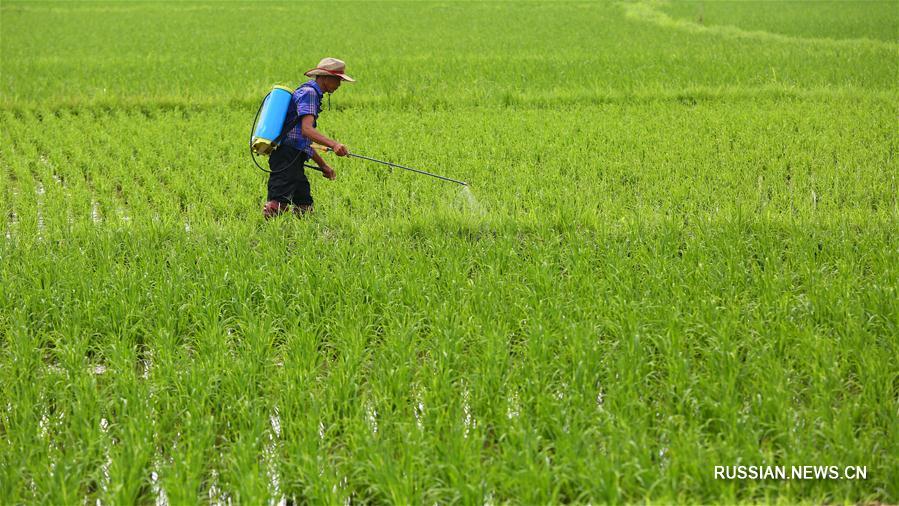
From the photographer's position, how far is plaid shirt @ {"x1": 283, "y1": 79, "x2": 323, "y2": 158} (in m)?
5.68

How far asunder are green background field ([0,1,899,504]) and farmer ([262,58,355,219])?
0.20 m

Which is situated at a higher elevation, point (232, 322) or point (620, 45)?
point (620, 45)

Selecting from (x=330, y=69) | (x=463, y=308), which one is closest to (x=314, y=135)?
(x=330, y=69)

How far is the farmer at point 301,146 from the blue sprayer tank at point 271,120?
13 cm

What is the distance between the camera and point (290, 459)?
3094mm

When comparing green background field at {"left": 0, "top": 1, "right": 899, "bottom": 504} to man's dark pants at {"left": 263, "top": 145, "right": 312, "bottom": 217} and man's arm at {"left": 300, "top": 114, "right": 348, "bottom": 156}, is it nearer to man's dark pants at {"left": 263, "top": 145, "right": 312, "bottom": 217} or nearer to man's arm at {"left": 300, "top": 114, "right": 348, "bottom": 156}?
man's dark pants at {"left": 263, "top": 145, "right": 312, "bottom": 217}

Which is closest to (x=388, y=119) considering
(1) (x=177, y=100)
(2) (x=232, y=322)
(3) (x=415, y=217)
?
(1) (x=177, y=100)

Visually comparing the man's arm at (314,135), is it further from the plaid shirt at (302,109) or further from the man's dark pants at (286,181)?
the man's dark pants at (286,181)

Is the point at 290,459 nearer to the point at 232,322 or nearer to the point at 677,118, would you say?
the point at 232,322

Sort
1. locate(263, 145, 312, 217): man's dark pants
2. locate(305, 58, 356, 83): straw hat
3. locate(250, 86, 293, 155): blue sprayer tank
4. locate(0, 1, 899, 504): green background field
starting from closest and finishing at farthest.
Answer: locate(0, 1, 899, 504): green background field < locate(250, 86, 293, 155): blue sprayer tank < locate(305, 58, 356, 83): straw hat < locate(263, 145, 312, 217): man's dark pants

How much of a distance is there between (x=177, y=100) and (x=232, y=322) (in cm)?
721

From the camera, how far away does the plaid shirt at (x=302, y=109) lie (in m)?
5.68

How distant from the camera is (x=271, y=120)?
554 centimetres

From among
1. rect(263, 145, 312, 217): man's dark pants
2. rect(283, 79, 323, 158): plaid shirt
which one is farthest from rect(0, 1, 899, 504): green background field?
rect(283, 79, 323, 158): plaid shirt
